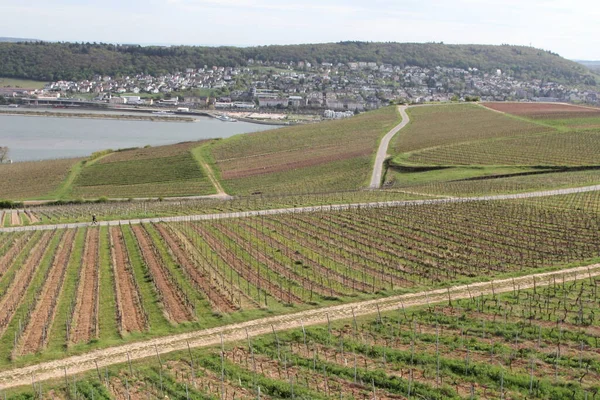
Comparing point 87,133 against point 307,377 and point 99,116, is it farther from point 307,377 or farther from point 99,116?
point 307,377

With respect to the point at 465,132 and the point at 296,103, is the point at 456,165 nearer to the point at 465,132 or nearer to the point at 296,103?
the point at 465,132

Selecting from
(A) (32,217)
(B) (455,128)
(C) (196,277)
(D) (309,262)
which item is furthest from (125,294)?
(B) (455,128)


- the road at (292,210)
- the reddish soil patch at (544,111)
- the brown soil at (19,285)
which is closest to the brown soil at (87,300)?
the brown soil at (19,285)

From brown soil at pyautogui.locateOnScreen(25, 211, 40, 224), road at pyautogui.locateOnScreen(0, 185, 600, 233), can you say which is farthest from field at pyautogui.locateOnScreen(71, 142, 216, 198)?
road at pyautogui.locateOnScreen(0, 185, 600, 233)

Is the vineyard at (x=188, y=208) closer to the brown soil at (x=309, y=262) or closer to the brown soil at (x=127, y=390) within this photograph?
the brown soil at (x=309, y=262)

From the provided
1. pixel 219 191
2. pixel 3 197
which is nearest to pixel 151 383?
pixel 219 191

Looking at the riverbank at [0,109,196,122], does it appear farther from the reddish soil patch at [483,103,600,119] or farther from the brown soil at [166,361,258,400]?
the brown soil at [166,361,258,400]
